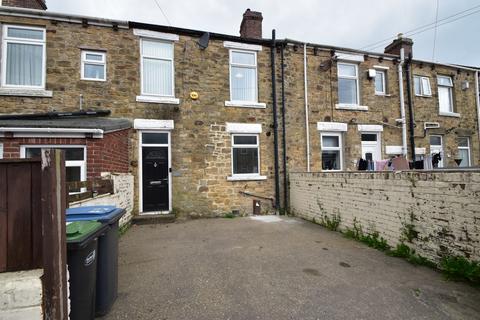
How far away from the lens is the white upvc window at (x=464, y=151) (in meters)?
11.9

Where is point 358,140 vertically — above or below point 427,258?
above

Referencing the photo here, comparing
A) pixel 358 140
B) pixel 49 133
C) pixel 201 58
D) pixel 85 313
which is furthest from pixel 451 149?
pixel 49 133

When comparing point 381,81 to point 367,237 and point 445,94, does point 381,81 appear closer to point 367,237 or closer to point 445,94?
point 445,94

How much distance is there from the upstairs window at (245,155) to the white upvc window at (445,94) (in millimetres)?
9541

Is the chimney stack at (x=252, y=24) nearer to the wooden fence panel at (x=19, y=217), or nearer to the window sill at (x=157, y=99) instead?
the window sill at (x=157, y=99)

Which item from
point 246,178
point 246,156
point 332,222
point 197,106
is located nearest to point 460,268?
point 332,222

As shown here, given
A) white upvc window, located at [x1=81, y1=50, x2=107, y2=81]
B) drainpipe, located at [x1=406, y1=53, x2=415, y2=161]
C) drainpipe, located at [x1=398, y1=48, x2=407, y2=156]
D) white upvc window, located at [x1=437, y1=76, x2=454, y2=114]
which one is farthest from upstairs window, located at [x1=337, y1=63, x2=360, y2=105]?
white upvc window, located at [x1=81, y1=50, x2=107, y2=81]

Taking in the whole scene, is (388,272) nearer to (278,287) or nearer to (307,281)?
(307,281)

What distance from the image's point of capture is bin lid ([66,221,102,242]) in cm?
220

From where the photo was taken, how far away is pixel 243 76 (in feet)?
30.1

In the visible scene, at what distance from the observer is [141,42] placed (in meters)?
8.23

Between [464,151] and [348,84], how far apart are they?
7.11 metres

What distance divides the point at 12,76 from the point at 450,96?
58.1 feet

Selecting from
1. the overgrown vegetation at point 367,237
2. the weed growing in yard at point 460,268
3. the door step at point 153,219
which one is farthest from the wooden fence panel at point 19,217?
the door step at point 153,219
